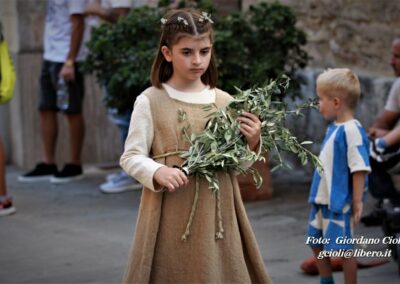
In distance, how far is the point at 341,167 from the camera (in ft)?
17.0

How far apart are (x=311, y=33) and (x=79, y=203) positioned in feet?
8.72

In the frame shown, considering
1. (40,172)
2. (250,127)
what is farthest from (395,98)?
(40,172)

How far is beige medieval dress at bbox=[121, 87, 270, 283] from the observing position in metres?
4.14

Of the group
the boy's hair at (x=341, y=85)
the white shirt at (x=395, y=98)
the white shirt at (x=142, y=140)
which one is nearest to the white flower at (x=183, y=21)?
the white shirt at (x=142, y=140)

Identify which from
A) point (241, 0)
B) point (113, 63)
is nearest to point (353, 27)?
point (241, 0)

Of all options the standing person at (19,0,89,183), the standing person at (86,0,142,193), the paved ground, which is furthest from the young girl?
the standing person at (19,0,89,183)

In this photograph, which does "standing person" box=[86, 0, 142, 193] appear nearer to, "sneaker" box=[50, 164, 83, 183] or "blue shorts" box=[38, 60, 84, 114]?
"blue shorts" box=[38, 60, 84, 114]

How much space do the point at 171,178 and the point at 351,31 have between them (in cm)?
494

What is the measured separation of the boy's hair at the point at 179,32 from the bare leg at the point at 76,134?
15.0ft

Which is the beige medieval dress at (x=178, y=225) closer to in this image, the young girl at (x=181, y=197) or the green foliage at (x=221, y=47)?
the young girl at (x=181, y=197)

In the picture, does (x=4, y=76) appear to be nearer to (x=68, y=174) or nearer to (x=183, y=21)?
(x=68, y=174)

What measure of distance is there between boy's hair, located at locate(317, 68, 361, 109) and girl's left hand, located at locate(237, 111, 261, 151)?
1.17 meters

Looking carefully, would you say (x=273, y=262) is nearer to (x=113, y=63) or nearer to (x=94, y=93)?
(x=113, y=63)

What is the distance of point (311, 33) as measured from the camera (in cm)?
898
